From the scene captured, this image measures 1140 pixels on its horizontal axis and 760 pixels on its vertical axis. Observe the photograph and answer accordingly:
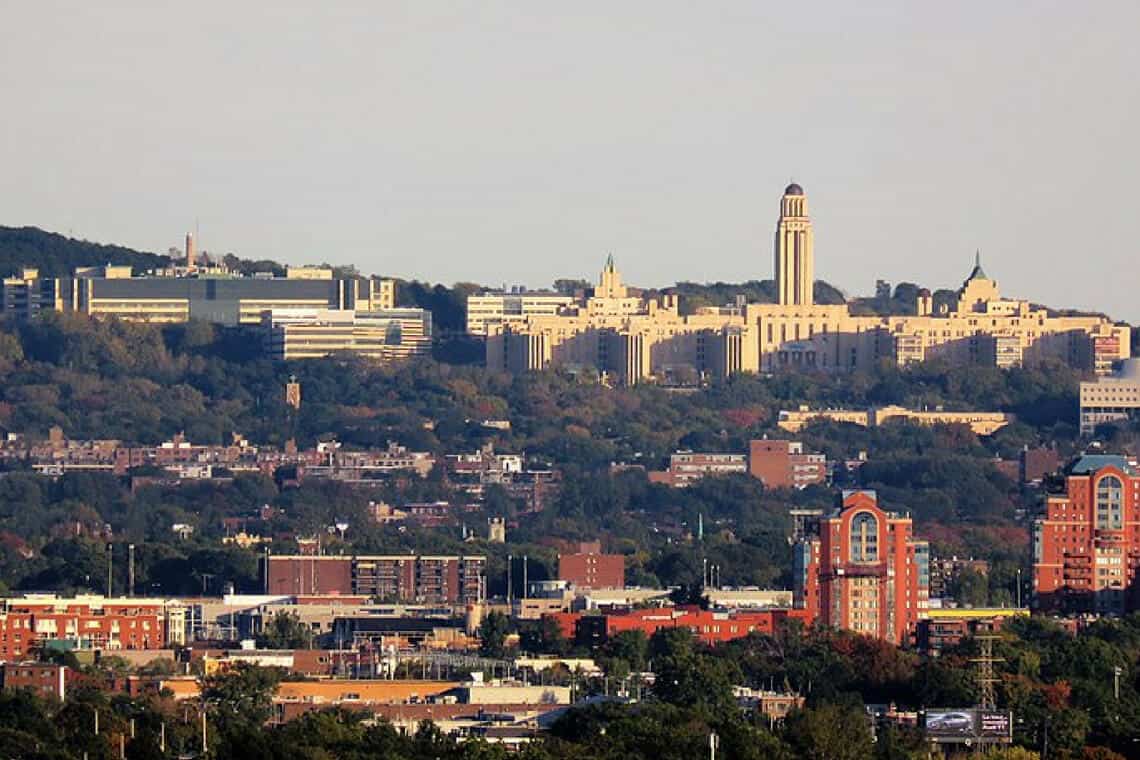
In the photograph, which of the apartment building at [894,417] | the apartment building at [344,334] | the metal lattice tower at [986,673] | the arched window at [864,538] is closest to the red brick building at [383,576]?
the arched window at [864,538]

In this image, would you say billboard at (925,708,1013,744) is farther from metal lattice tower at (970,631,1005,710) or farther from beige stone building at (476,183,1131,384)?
beige stone building at (476,183,1131,384)

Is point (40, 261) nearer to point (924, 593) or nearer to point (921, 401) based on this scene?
point (921, 401)

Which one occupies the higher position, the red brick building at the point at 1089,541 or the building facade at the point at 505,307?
the building facade at the point at 505,307

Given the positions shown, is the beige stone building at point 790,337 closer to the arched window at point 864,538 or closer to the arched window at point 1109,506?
the arched window at point 1109,506

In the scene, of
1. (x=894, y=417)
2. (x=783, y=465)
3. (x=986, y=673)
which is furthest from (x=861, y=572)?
(x=894, y=417)

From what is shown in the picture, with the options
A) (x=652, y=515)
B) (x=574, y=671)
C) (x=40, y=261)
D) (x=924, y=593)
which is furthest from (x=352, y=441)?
(x=574, y=671)

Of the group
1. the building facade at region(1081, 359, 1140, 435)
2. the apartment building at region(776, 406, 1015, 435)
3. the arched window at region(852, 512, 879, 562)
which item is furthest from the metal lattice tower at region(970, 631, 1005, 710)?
the apartment building at region(776, 406, 1015, 435)
